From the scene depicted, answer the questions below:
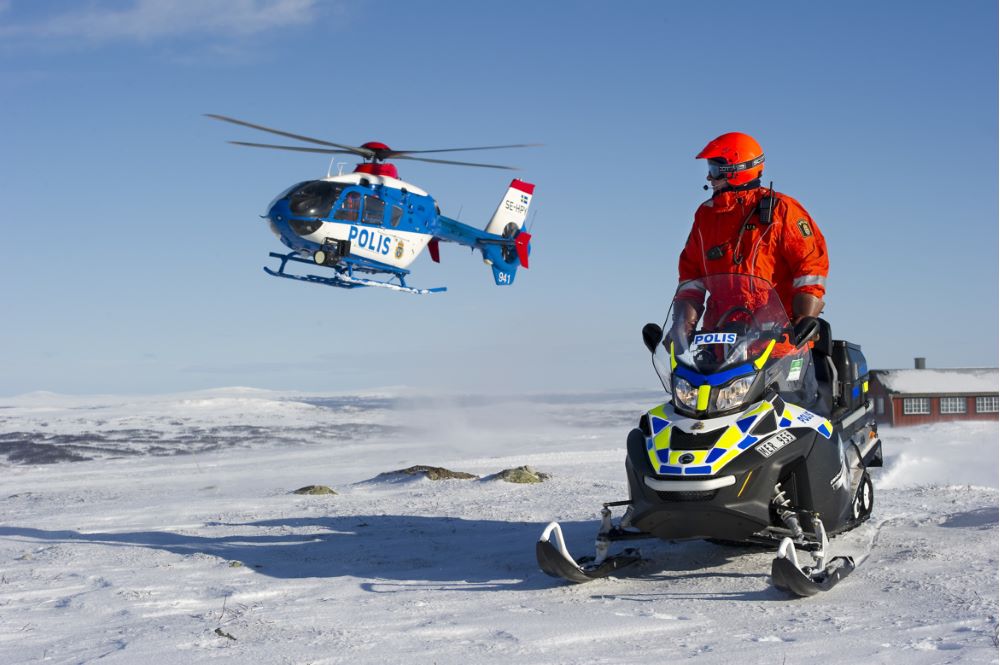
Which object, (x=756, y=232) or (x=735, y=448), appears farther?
(x=756, y=232)

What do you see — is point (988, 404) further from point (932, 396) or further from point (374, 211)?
point (374, 211)

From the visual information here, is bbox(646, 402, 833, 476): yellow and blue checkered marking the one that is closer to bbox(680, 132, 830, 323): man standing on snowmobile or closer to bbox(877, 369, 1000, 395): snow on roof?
bbox(680, 132, 830, 323): man standing on snowmobile

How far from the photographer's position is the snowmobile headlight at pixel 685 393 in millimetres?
5184

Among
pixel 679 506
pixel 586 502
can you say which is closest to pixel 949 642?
pixel 679 506

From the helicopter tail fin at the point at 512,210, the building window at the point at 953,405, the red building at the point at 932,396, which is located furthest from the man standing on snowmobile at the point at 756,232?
the building window at the point at 953,405

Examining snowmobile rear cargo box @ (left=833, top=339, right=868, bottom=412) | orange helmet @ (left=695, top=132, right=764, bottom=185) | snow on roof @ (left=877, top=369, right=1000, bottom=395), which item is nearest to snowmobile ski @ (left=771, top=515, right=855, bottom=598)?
snowmobile rear cargo box @ (left=833, top=339, right=868, bottom=412)

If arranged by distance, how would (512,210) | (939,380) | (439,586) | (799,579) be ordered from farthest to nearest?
(939,380), (512,210), (439,586), (799,579)

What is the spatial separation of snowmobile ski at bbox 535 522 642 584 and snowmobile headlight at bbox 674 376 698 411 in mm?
976

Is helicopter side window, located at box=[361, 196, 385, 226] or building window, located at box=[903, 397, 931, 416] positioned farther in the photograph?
building window, located at box=[903, 397, 931, 416]

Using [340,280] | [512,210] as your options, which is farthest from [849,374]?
[512,210]

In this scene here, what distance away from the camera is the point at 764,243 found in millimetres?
6250

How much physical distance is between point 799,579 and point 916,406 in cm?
3879

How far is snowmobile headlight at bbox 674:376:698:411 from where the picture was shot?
17.0 ft

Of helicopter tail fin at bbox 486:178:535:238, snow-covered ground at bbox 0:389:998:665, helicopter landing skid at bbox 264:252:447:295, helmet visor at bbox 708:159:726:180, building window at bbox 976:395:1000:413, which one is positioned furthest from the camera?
building window at bbox 976:395:1000:413
